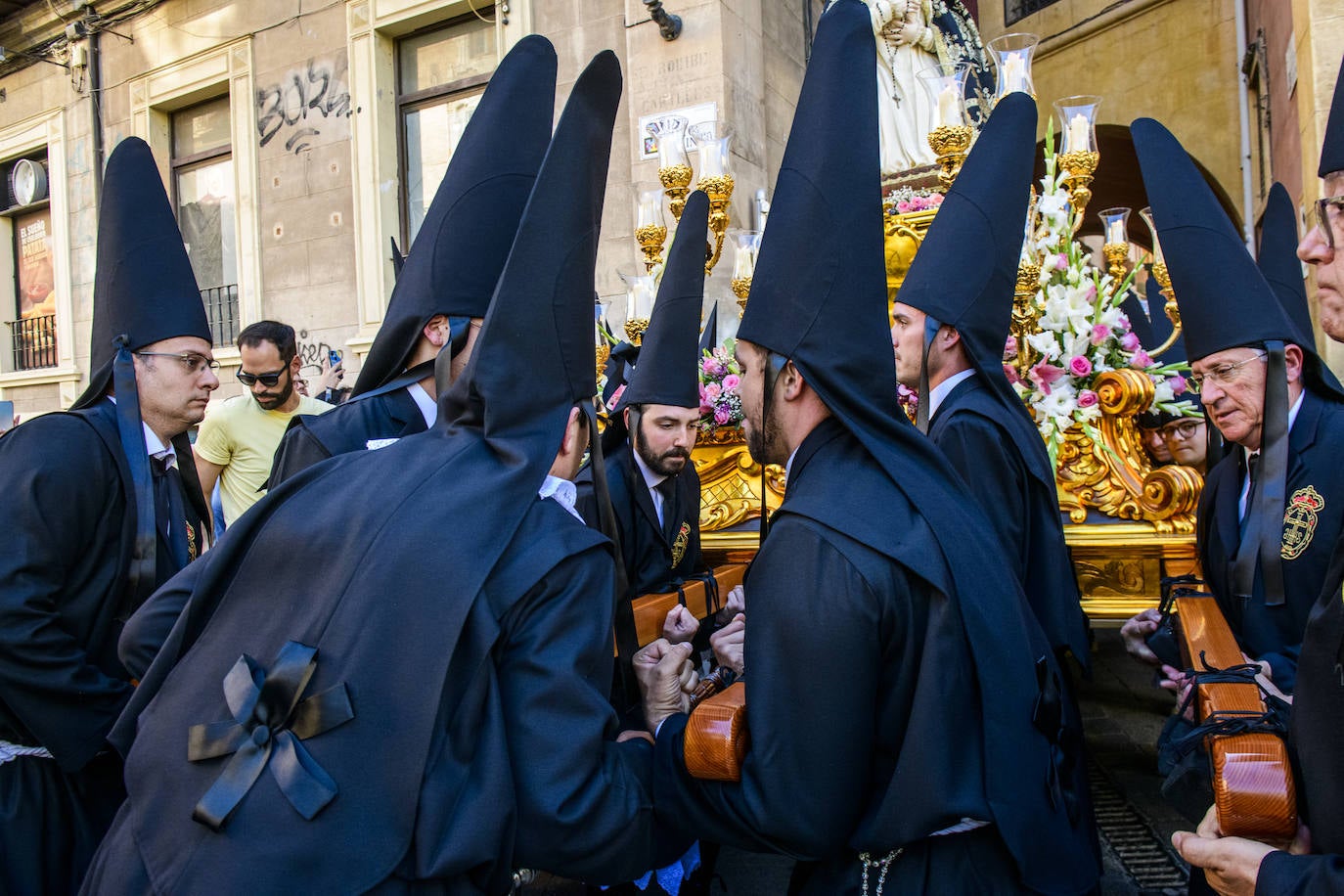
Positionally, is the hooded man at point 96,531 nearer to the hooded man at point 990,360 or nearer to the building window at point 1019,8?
the hooded man at point 990,360

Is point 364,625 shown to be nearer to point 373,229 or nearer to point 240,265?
point 373,229

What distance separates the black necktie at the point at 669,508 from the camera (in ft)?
→ 12.9

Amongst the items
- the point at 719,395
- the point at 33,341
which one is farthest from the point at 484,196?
the point at 33,341

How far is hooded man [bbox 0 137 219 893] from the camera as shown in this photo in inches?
90.3

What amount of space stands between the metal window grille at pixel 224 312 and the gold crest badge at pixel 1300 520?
11.6 meters

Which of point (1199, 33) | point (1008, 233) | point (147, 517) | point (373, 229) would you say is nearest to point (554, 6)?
point (373, 229)

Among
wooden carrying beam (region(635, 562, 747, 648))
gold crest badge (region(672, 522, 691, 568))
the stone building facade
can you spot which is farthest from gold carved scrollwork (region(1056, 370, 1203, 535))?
the stone building facade

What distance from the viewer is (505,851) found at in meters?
1.56

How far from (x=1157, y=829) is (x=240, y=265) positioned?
10816 mm

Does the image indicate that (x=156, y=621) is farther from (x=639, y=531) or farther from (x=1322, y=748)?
(x=639, y=531)

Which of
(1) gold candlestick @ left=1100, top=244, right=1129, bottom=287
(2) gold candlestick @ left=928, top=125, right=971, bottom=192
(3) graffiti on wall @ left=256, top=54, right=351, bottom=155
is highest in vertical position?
(3) graffiti on wall @ left=256, top=54, right=351, bottom=155

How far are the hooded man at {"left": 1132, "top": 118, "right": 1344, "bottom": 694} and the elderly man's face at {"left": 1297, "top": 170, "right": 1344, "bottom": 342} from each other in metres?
0.79

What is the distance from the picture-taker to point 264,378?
468cm

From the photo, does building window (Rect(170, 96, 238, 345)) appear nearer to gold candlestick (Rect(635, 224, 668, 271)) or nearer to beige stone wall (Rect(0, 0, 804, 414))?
beige stone wall (Rect(0, 0, 804, 414))
